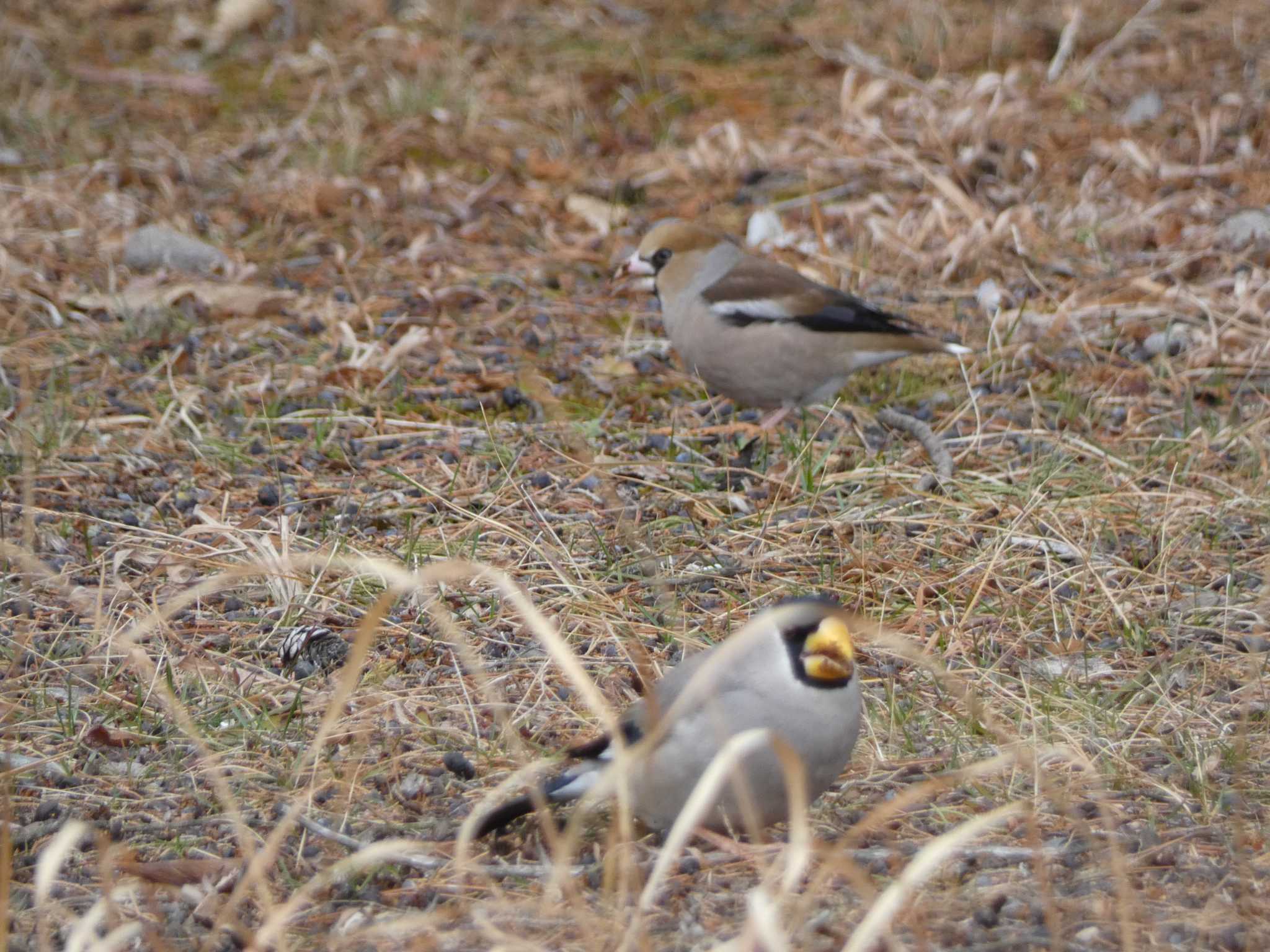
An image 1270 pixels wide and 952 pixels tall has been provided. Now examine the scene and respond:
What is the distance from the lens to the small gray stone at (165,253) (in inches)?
256

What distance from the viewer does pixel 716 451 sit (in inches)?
204

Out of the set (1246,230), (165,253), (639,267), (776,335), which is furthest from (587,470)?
(1246,230)

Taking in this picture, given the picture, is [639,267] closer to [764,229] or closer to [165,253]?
[764,229]

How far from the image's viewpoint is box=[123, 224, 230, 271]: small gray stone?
256 inches

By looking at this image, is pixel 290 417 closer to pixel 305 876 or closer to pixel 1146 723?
pixel 305 876

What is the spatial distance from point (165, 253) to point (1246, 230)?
4.63 meters

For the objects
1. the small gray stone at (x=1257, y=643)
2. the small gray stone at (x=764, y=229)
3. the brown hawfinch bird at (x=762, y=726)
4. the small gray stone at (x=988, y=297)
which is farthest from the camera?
the small gray stone at (x=764, y=229)

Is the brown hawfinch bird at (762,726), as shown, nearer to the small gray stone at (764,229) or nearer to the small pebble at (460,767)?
the small pebble at (460,767)

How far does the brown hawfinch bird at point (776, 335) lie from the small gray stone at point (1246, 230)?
1.77 metres

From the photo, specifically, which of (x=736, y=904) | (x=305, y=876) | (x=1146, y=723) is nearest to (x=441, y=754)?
(x=305, y=876)

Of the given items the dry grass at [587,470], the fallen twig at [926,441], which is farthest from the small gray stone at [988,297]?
the fallen twig at [926,441]

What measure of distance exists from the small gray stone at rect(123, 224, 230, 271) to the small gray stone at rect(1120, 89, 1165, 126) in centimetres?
459

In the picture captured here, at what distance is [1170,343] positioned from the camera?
228 inches

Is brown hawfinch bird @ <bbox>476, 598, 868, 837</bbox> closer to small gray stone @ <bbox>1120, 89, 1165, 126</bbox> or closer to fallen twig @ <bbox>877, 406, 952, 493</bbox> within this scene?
fallen twig @ <bbox>877, 406, 952, 493</bbox>
